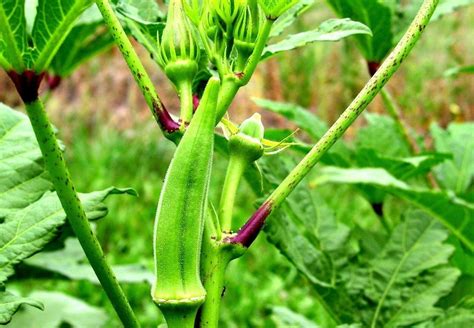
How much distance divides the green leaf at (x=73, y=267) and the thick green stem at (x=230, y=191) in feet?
1.71

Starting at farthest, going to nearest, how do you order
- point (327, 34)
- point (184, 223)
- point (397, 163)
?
point (397, 163) → point (327, 34) → point (184, 223)

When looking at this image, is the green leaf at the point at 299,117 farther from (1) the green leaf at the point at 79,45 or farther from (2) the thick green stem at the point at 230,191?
(2) the thick green stem at the point at 230,191

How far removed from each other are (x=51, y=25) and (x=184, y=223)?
21 cm

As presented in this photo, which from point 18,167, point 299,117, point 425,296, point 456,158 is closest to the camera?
point 18,167

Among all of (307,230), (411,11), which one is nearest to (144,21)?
(307,230)

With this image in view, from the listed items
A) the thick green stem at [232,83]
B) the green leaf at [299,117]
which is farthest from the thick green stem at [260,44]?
the green leaf at [299,117]

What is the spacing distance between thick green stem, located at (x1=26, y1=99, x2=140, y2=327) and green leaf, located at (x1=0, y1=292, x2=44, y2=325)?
63 mm

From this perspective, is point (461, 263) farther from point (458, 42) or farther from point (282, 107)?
point (458, 42)

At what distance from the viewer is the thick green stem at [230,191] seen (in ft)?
2.35

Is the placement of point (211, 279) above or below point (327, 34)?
below

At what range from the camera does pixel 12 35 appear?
71 cm

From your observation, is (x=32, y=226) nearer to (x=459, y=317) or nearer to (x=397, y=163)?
(x=459, y=317)

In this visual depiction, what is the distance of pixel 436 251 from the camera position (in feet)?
3.53

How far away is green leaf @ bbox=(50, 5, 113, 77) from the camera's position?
4.52 feet
